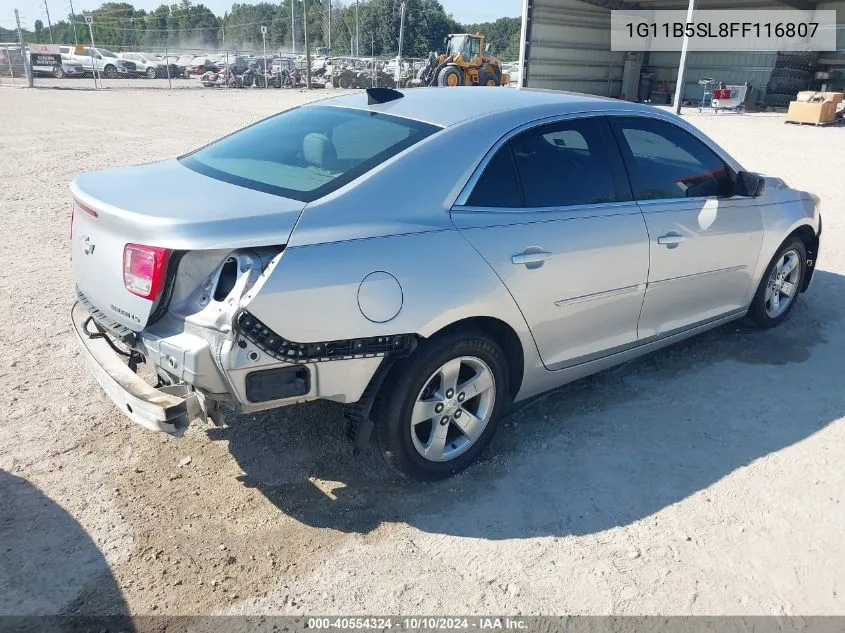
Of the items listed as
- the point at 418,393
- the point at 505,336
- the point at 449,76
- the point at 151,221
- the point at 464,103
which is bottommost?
the point at 418,393

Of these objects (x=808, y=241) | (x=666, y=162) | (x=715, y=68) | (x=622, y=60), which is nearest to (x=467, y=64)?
(x=622, y=60)

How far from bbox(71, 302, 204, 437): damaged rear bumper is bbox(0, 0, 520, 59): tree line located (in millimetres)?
51968

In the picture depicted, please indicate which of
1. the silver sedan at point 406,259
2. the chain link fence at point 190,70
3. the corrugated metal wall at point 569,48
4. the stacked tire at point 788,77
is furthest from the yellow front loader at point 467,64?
the silver sedan at point 406,259

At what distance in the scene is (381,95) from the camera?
3736mm

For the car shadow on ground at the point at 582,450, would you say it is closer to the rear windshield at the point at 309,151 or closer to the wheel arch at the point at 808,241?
the wheel arch at the point at 808,241

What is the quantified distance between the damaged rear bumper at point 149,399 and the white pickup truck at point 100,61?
39.8 meters

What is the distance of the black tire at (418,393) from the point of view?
9.62 ft

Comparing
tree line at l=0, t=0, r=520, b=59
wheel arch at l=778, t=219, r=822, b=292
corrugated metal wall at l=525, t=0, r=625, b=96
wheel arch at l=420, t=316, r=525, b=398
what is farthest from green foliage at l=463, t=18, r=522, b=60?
wheel arch at l=420, t=316, r=525, b=398

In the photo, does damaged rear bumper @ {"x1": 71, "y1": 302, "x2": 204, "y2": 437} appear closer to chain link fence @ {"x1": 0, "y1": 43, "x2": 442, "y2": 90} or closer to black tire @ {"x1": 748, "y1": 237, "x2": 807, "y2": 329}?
black tire @ {"x1": 748, "y1": 237, "x2": 807, "y2": 329}

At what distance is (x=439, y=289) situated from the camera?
2898mm

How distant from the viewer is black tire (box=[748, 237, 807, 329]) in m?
4.84

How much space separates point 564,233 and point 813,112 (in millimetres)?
22124

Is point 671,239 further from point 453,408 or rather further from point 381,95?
point 381,95

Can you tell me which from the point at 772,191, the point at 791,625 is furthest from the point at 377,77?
the point at 791,625
